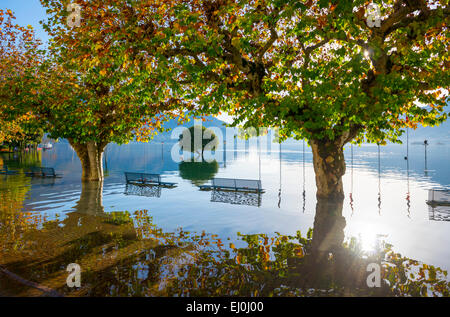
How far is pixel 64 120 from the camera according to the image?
2006 centimetres

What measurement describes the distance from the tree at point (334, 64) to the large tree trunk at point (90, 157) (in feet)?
46.7

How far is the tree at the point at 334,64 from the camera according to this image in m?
8.81

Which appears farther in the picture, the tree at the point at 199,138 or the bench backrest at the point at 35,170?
the tree at the point at 199,138

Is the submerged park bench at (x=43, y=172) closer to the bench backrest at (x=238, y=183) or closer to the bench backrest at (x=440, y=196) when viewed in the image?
the bench backrest at (x=238, y=183)

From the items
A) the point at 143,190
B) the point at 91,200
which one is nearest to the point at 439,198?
the point at 143,190

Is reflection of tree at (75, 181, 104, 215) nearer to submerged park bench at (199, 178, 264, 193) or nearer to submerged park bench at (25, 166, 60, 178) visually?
submerged park bench at (25, 166, 60, 178)

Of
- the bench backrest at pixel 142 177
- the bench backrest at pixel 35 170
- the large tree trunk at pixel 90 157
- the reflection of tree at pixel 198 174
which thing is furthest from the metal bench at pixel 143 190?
the bench backrest at pixel 35 170

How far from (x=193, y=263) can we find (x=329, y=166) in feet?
26.9

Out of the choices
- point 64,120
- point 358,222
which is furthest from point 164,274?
point 64,120

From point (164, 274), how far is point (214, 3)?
33.5 feet

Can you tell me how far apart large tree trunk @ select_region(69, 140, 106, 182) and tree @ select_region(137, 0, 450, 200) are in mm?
14224

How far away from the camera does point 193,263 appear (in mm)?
7359

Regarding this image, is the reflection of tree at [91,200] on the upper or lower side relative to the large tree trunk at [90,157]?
lower
